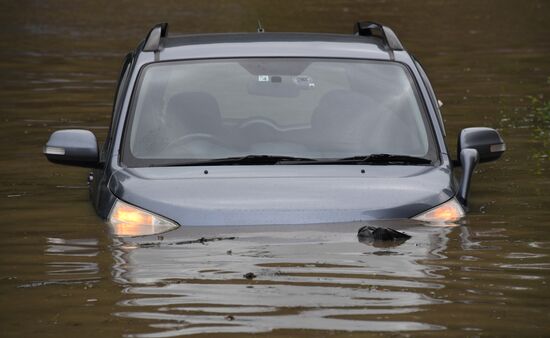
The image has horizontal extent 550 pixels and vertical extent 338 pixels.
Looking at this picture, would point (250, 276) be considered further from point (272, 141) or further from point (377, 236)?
point (272, 141)

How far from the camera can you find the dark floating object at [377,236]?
8.49 m

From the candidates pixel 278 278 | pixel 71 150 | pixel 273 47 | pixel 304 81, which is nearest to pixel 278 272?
pixel 278 278

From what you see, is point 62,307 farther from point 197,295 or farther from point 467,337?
point 467,337

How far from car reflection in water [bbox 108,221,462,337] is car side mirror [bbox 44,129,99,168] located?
71 centimetres

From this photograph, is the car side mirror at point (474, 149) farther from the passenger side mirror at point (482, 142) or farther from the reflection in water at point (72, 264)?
the reflection in water at point (72, 264)

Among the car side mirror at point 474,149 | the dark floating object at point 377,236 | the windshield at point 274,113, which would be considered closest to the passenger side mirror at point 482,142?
the car side mirror at point 474,149

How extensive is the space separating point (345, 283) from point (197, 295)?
673 millimetres

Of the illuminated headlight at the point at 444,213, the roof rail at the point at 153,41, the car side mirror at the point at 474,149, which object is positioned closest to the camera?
the illuminated headlight at the point at 444,213

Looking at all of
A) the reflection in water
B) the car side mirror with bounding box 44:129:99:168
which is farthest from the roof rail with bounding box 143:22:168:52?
the reflection in water

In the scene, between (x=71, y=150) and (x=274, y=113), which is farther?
(x=274, y=113)

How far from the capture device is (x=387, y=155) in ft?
29.8

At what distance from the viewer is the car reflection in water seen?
22.6ft

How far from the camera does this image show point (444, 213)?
29.1 feet

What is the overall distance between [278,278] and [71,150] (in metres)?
1.86
